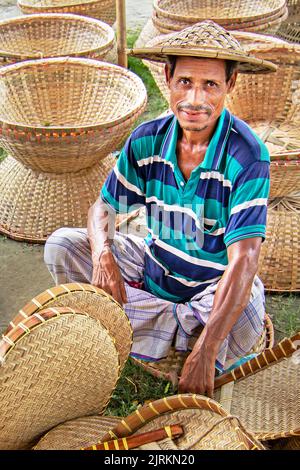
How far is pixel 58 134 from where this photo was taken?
289cm

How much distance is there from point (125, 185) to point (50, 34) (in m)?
2.76

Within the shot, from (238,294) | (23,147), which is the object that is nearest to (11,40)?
(23,147)

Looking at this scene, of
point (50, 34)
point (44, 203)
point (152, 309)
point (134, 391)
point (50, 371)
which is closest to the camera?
point (50, 371)

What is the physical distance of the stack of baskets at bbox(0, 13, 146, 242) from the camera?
2.99 m

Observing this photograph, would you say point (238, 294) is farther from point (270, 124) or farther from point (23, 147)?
point (270, 124)

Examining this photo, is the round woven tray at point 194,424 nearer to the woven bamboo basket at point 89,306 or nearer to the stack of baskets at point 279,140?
the woven bamboo basket at point 89,306

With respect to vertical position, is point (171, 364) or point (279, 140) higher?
point (279, 140)

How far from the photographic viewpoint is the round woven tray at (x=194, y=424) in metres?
1.50

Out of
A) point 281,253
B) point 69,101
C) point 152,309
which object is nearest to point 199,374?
point 152,309

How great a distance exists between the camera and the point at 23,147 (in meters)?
3.00

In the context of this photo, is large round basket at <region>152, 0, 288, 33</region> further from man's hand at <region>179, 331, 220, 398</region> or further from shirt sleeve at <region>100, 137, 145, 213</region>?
man's hand at <region>179, 331, 220, 398</region>

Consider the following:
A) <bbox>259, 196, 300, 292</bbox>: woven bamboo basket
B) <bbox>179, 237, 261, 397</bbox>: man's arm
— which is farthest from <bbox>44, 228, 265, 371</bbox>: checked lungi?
<bbox>259, 196, 300, 292</bbox>: woven bamboo basket

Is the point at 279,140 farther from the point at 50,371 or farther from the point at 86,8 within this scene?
the point at 86,8
